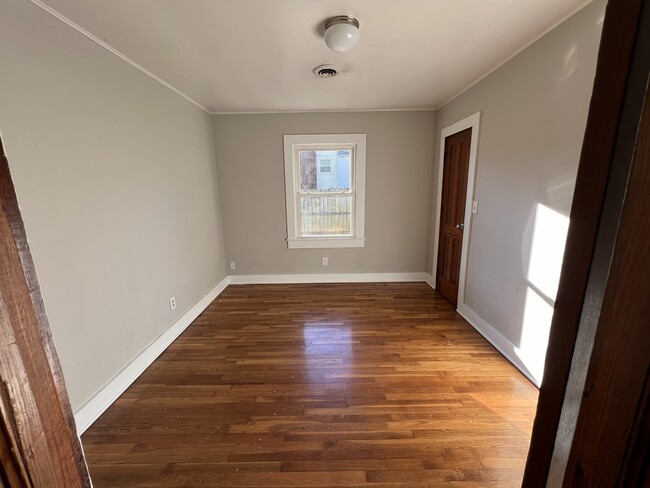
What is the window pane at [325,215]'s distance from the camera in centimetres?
385

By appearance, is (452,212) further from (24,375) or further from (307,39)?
(24,375)

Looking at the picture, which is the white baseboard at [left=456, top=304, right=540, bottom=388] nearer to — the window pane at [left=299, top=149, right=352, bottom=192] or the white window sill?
the white window sill

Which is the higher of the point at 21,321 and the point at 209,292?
the point at 21,321

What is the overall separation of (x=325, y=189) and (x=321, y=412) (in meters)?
2.84

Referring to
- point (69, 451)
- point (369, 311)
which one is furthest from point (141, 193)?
point (369, 311)

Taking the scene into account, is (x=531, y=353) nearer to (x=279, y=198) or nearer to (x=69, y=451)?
(x=69, y=451)

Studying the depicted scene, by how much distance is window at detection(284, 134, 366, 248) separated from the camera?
11.9 ft

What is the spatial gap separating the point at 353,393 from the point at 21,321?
5.89 ft

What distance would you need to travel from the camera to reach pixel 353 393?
1.83 meters

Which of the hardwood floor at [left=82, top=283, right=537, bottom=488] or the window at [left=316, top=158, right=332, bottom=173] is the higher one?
the window at [left=316, top=158, right=332, bottom=173]

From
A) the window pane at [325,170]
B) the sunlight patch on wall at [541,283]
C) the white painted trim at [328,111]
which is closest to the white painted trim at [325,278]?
the window pane at [325,170]

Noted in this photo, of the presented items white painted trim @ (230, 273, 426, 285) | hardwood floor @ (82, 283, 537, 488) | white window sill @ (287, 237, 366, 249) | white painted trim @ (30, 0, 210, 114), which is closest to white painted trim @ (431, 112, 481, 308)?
hardwood floor @ (82, 283, 537, 488)

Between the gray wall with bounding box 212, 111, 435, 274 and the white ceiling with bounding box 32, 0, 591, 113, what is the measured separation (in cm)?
73

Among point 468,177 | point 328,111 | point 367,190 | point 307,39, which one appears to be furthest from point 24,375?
point 328,111
